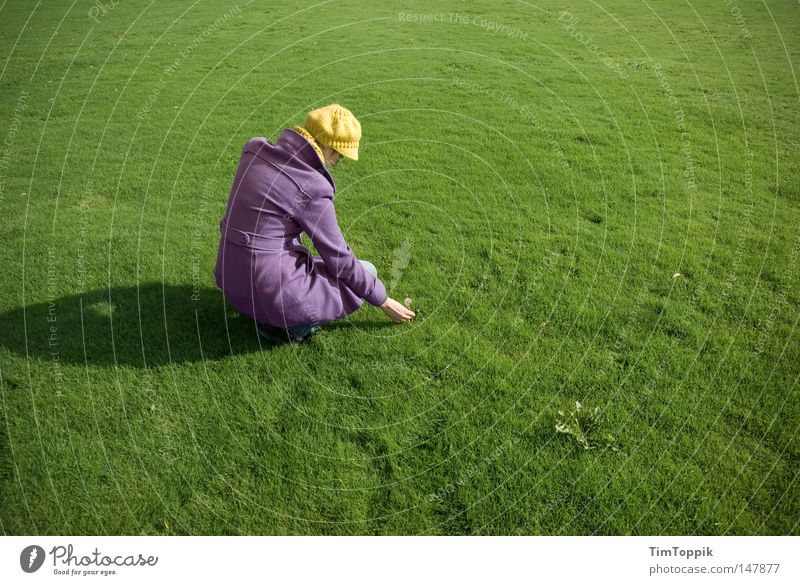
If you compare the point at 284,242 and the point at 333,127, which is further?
the point at 284,242

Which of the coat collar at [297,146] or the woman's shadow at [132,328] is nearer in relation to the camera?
the coat collar at [297,146]

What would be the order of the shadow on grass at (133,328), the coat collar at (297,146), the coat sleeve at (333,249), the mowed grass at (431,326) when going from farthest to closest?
the shadow on grass at (133,328)
the coat sleeve at (333,249)
the coat collar at (297,146)
the mowed grass at (431,326)

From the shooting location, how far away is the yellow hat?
3650 millimetres

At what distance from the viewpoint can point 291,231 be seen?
3.95 m

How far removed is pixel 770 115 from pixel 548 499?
845 cm

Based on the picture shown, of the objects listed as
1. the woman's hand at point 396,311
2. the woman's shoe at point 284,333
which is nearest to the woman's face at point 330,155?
the woman's hand at point 396,311

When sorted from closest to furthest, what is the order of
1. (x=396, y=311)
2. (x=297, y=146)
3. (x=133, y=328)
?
(x=297, y=146) → (x=396, y=311) → (x=133, y=328)

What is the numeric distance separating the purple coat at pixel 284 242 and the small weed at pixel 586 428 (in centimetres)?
162

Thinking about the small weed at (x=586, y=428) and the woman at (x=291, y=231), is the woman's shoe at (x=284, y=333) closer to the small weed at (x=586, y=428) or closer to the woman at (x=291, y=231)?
the woman at (x=291, y=231)

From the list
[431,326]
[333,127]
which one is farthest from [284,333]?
[333,127]

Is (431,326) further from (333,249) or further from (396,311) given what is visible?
(333,249)

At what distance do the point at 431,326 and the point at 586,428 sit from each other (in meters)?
1.49

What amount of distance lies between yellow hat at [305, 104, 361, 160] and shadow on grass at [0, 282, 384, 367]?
160cm

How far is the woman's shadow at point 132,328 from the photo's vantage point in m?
4.27
